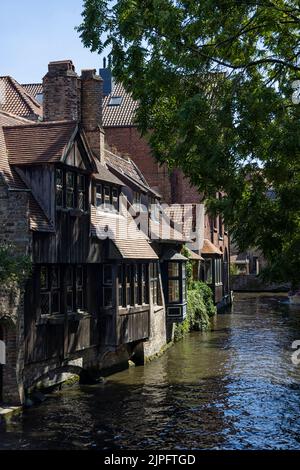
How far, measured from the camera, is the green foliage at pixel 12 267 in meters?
15.2

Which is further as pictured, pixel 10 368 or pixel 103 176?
pixel 103 176

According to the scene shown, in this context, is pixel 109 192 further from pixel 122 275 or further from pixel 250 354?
pixel 250 354

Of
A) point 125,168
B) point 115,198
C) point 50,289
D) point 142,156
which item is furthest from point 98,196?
point 142,156

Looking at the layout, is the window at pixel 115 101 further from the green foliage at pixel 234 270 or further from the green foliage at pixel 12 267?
the green foliage at pixel 12 267

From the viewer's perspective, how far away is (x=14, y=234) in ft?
53.9

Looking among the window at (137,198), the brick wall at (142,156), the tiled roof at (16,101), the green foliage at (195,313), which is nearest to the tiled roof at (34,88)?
the brick wall at (142,156)

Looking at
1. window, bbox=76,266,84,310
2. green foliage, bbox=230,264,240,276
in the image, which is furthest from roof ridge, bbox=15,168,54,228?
green foliage, bbox=230,264,240,276

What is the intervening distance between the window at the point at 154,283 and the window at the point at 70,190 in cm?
782

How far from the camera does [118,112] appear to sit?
142ft

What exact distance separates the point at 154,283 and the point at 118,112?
20002 millimetres

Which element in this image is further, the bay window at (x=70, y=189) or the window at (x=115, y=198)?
the window at (x=115, y=198)

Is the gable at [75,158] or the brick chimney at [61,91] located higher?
the brick chimney at [61,91]

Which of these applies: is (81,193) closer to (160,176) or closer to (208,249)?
(160,176)

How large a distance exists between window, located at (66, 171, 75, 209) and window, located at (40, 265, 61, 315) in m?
2.10
